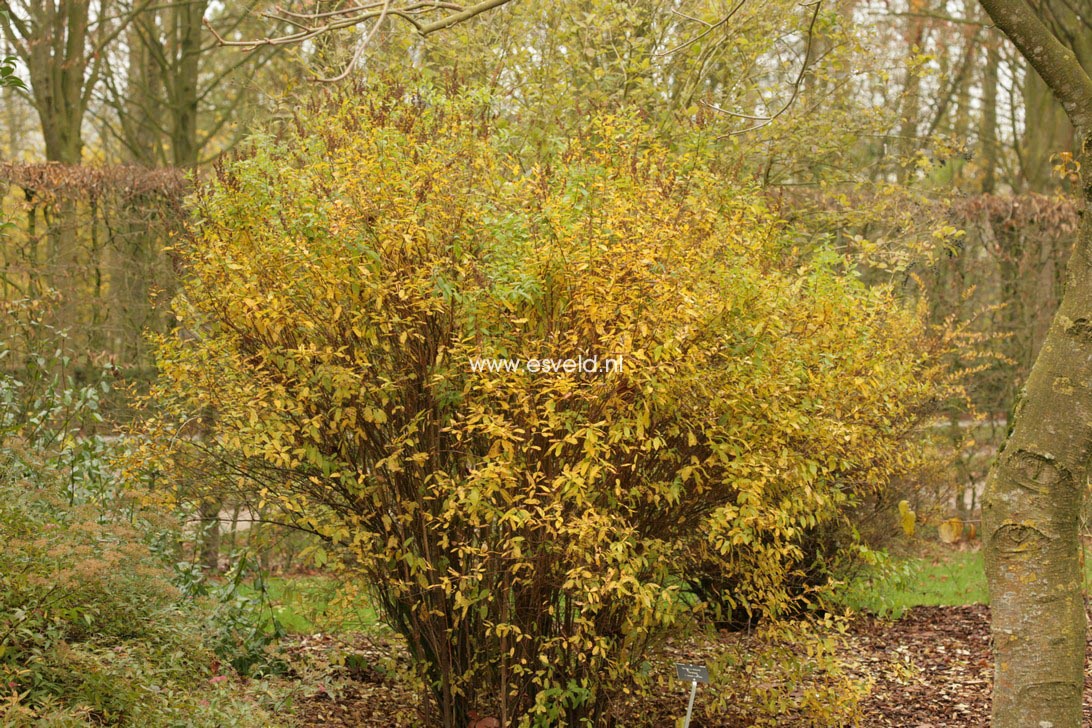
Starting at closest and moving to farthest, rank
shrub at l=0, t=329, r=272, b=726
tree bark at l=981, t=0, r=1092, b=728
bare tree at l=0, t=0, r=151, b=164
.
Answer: tree bark at l=981, t=0, r=1092, b=728
shrub at l=0, t=329, r=272, b=726
bare tree at l=0, t=0, r=151, b=164

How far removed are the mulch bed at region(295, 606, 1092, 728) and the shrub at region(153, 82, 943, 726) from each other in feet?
2.50

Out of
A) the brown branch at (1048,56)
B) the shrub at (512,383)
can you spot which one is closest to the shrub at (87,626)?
the shrub at (512,383)

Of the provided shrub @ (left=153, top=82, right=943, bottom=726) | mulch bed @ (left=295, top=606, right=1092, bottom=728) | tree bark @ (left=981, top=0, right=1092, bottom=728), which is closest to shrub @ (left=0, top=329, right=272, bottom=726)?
shrub @ (left=153, top=82, right=943, bottom=726)

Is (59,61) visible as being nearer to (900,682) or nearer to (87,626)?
(87,626)

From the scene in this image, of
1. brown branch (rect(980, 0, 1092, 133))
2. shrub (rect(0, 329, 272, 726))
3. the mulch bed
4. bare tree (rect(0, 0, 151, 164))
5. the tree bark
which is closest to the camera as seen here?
the tree bark

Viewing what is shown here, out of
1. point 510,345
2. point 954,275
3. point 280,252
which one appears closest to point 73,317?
point 280,252

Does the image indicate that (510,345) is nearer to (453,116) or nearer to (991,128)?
(453,116)

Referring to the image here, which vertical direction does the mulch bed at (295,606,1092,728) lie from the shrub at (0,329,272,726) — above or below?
below

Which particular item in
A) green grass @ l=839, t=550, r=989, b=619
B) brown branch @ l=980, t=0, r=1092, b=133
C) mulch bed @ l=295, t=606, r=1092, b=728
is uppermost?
A: brown branch @ l=980, t=0, r=1092, b=133

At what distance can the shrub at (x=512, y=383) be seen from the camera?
149 inches

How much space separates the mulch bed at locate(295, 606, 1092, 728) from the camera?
5.10 metres

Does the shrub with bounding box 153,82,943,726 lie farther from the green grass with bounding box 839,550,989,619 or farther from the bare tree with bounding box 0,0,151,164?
the bare tree with bounding box 0,0,151,164

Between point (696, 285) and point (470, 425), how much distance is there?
1.01m

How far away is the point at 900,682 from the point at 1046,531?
2.95 meters
